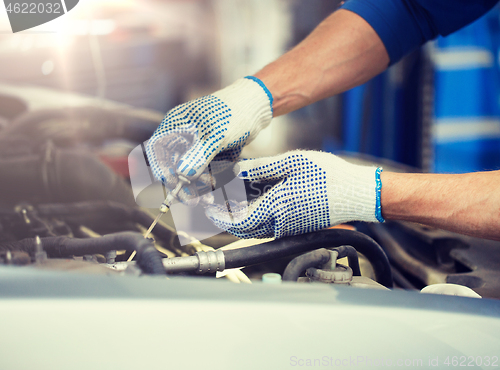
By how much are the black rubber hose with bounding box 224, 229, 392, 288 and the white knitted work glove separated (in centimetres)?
2

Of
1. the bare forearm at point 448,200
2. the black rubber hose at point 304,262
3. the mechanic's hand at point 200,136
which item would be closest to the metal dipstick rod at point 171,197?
the mechanic's hand at point 200,136

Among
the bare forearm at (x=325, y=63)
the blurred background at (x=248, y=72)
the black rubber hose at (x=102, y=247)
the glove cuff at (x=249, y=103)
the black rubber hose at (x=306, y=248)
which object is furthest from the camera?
the blurred background at (x=248, y=72)

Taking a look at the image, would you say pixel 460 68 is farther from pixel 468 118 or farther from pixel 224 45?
pixel 224 45

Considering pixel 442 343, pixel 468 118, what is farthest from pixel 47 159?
pixel 468 118

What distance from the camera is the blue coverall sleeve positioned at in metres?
1.02

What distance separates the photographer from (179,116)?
2.48 ft

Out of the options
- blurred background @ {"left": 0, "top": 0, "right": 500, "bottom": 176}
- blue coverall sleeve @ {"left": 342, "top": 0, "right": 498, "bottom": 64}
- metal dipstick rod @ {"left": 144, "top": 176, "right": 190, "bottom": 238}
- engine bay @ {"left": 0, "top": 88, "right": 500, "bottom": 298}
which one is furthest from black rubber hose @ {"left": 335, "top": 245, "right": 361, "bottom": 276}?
blurred background @ {"left": 0, "top": 0, "right": 500, "bottom": 176}

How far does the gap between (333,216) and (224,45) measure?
59.1 inches

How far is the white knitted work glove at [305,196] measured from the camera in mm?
652

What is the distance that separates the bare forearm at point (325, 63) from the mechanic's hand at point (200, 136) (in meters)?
0.18

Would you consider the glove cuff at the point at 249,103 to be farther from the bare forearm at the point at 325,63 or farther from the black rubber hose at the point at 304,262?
the black rubber hose at the point at 304,262

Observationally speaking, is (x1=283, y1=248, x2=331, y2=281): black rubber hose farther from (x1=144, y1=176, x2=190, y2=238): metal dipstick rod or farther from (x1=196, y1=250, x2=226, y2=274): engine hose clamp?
(x1=144, y1=176, x2=190, y2=238): metal dipstick rod

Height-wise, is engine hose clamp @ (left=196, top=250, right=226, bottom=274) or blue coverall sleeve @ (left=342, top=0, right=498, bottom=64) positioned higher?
blue coverall sleeve @ (left=342, top=0, right=498, bottom=64)

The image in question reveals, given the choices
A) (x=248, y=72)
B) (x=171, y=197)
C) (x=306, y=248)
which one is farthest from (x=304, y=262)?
(x=248, y=72)
